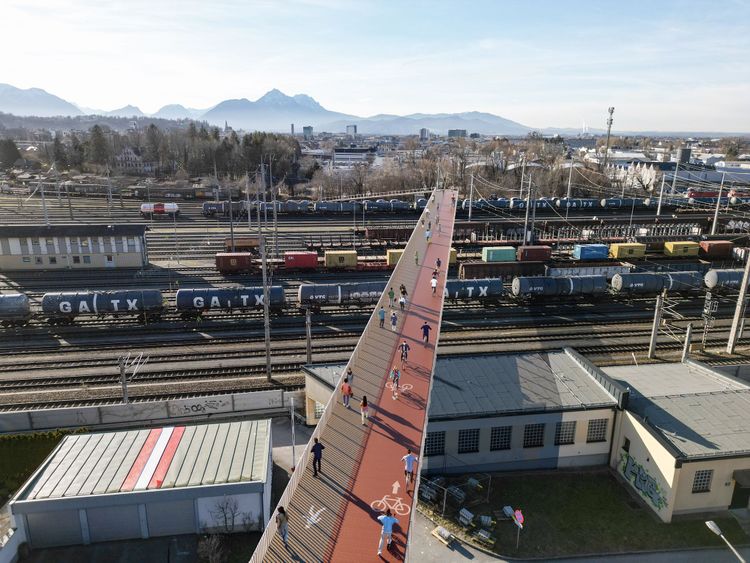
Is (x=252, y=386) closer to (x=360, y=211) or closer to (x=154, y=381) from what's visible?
(x=154, y=381)

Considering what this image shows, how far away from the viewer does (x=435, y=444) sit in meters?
26.7

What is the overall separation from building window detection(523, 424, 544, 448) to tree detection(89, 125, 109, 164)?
156 m

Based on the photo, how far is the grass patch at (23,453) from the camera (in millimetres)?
27797

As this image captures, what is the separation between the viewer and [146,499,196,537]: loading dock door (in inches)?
884

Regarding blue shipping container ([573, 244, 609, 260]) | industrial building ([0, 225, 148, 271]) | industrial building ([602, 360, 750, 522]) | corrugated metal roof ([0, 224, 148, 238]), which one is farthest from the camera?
blue shipping container ([573, 244, 609, 260])

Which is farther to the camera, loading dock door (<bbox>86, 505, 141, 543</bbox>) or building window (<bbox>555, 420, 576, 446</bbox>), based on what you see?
building window (<bbox>555, 420, 576, 446</bbox>)

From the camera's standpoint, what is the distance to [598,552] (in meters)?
22.5

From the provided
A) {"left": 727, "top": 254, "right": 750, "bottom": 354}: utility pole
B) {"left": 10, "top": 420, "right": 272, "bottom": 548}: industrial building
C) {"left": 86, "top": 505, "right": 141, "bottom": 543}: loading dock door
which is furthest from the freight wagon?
{"left": 727, "top": 254, "right": 750, "bottom": 354}: utility pole

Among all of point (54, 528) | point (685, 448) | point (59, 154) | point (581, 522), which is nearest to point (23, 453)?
point (54, 528)

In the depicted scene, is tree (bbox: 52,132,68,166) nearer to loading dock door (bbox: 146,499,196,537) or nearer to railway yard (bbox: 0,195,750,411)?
railway yard (bbox: 0,195,750,411)

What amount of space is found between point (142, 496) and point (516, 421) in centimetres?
1863

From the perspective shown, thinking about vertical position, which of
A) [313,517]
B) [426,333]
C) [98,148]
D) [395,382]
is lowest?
[313,517]

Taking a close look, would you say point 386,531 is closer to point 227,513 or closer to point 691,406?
point 227,513

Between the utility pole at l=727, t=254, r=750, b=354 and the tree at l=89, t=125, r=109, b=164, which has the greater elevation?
the tree at l=89, t=125, r=109, b=164
